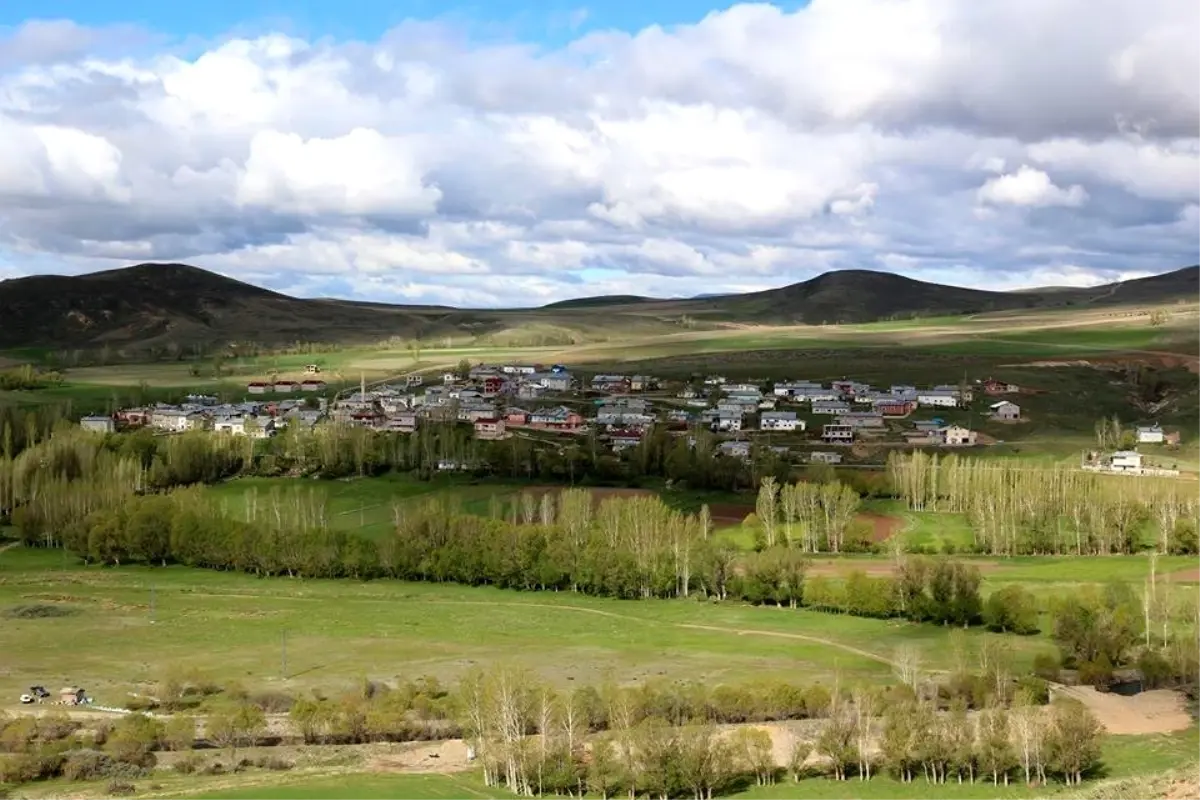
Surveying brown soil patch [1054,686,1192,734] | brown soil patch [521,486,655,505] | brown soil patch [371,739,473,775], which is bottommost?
brown soil patch [371,739,473,775]

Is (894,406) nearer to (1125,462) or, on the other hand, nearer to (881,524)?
(1125,462)

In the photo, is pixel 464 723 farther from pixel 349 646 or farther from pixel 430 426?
pixel 430 426

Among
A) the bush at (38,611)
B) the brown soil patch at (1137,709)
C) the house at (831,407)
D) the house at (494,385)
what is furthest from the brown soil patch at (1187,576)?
the house at (494,385)

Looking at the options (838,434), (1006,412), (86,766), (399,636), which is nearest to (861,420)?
(838,434)

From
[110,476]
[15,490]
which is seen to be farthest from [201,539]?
[15,490]

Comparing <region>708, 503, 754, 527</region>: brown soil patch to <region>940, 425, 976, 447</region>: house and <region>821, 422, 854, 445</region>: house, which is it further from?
<region>940, 425, 976, 447</region>: house

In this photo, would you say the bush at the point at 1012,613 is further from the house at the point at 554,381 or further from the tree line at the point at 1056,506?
the house at the point at 554,381

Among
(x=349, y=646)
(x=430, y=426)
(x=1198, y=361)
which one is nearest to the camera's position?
(x=349, y=646)

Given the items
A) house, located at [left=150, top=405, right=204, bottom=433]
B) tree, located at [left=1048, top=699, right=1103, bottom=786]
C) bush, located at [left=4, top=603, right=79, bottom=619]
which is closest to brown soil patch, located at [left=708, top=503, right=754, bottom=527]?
bush, located at [left=4, top=603, right=79, bottom=619]
